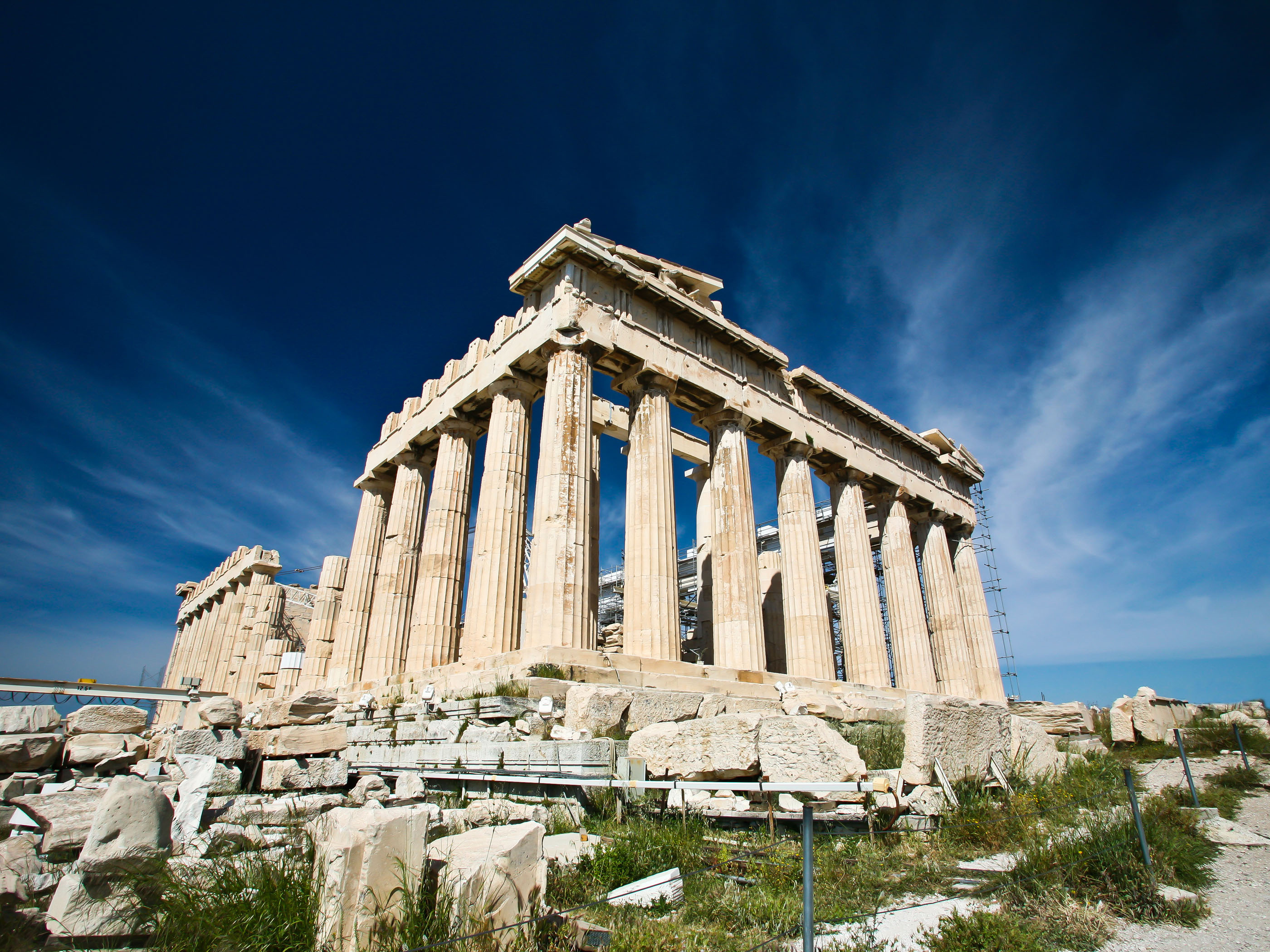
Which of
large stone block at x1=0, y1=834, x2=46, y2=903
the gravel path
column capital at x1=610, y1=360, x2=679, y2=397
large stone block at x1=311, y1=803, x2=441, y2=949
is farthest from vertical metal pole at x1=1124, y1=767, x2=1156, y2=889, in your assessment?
column capital at x1=610, y1=360, x2=679, y2=397

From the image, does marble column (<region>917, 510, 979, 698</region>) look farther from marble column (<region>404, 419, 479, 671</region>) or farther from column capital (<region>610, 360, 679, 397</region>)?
marble column (<region>404, 419, 479, 671</region>)

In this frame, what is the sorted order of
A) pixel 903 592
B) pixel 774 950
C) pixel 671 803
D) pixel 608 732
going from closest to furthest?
pixel 774 950 < pixel 671 803 < pixel 608 732 < pixel 903 592

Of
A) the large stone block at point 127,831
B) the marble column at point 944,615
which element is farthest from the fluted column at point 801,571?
the large stone block at point 127,831

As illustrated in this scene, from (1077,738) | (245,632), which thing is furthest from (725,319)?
(245,632)

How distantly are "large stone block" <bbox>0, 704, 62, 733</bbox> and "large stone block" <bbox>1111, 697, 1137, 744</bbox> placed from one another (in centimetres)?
2377

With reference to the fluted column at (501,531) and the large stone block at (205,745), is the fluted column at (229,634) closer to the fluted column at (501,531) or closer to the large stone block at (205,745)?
the fluted column at (501,531)

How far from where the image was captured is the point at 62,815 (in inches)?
217

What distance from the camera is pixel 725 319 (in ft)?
65.6

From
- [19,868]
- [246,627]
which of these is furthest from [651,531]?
[246,627]

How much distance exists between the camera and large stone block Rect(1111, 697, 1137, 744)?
62.4 ft

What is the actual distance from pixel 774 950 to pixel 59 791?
658cm

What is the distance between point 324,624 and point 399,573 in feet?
17.7

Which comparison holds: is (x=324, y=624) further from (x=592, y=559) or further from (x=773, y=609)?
(x=773, y=609)

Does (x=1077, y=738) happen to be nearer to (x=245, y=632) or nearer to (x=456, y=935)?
(x=456, y=935)
